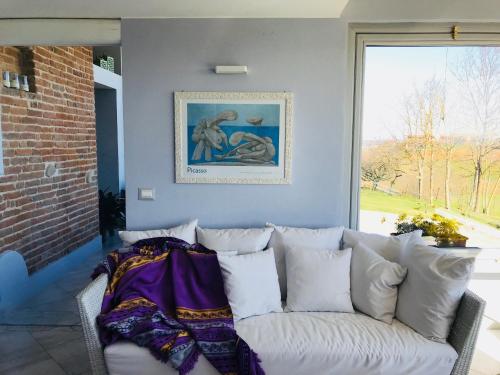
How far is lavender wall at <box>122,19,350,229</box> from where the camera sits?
3.06m

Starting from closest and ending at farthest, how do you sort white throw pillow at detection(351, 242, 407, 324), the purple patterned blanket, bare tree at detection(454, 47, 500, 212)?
the purple patterned blanket < white throw pillow at detection(351, 242, 407, 324) < bare tree at detection(454, 47, 500, 212)

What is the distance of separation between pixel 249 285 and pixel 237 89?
152cm

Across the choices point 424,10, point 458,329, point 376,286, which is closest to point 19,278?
point 376,286

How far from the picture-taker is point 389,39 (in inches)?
127

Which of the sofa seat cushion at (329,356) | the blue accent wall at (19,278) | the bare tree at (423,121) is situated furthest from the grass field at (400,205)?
the blue accent wall at (19,278)

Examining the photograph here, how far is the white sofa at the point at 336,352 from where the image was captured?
7.22 ft

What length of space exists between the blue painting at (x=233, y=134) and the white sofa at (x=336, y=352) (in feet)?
4.45

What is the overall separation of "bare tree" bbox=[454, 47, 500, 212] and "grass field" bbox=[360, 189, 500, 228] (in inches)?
18.5

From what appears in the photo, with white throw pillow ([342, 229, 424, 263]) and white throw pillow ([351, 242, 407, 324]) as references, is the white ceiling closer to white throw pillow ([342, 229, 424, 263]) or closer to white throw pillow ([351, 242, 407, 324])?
white throw pillow ([342, 229, 424, 263])

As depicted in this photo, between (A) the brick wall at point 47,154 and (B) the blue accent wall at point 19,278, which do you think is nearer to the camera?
(B) the blue accent wall at point 19,278

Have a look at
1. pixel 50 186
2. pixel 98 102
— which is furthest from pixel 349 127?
pixel 98 102

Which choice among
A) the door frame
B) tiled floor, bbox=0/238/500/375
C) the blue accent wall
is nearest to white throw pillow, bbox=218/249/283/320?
tiled floor, bbox=0/238/500/375

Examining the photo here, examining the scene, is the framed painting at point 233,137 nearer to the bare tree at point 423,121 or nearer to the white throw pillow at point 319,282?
the white throw pillow at point 319,282

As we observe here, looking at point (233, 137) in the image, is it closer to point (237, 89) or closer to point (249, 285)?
point (237, 89)
